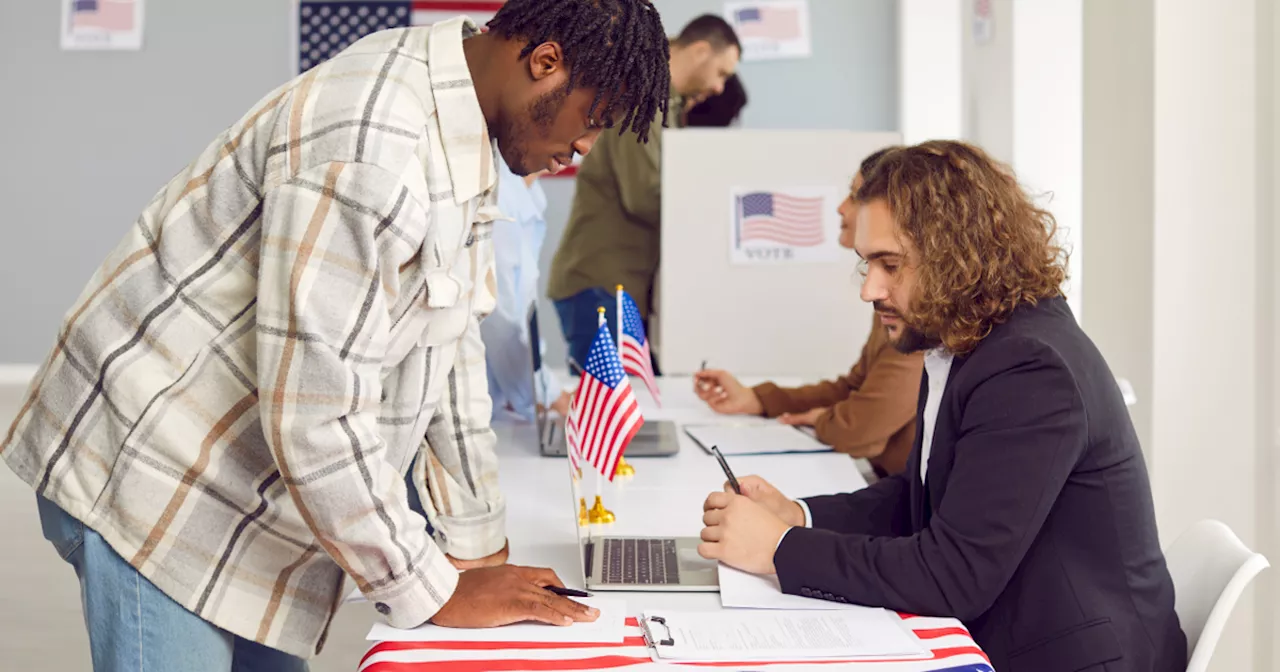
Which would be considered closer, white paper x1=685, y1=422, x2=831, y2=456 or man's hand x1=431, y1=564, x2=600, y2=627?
man's hand x1=431, y1=564, x2=600, y2=627

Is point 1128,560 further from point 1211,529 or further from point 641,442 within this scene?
point 641,442

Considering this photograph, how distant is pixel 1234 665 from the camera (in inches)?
85.4

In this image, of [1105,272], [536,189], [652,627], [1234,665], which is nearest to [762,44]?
[536,189]

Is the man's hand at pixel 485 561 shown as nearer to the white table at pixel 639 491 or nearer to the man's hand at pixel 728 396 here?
the white table at pixel 639 491

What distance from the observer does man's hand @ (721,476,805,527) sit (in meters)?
1.52

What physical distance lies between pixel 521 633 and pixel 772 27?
190 inches

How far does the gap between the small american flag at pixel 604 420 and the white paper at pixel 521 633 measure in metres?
0.47

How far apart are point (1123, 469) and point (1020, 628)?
208 millimetres

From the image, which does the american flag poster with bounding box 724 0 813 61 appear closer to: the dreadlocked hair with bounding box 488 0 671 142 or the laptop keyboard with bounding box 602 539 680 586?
the laptop keyboard with bounding box 602 539 680 586

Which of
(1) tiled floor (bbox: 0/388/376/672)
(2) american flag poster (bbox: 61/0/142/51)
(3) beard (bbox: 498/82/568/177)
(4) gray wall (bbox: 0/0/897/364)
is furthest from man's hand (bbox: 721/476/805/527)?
(2) american flag poster (bbox: 61/0/142/51)

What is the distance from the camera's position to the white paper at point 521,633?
113 cm

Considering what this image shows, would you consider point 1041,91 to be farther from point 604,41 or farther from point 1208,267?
point 604,41

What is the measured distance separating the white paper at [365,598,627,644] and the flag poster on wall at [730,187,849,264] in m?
2.34

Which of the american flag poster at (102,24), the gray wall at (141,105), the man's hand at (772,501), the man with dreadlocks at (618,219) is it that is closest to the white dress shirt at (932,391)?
the man's hand at (772,501)
